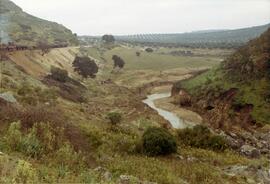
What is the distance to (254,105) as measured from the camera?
51.7 metres

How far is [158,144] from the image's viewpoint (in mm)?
22156

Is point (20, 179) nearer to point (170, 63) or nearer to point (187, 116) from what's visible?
point (187, 116)

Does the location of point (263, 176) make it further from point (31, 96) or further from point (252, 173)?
point (31, 96)

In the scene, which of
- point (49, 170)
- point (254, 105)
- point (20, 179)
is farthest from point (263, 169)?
point (254, 105)

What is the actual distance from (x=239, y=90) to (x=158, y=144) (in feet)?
124

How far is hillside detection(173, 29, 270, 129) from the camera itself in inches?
2003

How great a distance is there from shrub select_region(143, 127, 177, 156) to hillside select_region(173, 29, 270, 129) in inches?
1013

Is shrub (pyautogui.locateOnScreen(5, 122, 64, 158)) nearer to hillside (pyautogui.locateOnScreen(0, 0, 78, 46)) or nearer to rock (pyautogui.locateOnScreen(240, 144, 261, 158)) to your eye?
rock (pyautogui.locateOnScreen(240, 144, 261, 158))

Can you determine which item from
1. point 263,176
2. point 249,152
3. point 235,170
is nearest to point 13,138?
point 235,170

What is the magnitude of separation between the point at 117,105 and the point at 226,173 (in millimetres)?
43199

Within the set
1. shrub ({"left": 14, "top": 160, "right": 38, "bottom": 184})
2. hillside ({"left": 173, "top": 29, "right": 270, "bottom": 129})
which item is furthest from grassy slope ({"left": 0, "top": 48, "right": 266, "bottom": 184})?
hillside ({"left": 173, "top": 29, "right": 270, "bottom": 129})

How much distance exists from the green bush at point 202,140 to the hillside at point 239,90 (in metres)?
19.3

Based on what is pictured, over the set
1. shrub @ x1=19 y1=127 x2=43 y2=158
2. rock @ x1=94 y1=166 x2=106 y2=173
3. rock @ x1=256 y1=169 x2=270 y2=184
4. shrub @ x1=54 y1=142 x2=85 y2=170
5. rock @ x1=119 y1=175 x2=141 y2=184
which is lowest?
rock @ x1=256 y1=169 x2=270 y2=184

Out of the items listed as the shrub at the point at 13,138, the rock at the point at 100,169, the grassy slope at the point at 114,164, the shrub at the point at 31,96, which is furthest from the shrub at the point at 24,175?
the shrub at the point at 31,96
